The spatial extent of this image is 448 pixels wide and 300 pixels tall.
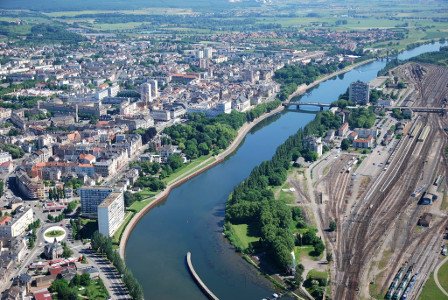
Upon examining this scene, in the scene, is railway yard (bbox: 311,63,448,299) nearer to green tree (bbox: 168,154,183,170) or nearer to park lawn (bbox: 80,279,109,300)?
green tree (bbox: 168,154,183,170)

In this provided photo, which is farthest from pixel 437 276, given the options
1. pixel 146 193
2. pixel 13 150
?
pixel 13 150

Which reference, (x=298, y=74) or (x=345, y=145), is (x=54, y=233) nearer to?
(x=345, y=145)

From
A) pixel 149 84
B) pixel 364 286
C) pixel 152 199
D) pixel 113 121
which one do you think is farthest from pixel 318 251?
pixel 149 84

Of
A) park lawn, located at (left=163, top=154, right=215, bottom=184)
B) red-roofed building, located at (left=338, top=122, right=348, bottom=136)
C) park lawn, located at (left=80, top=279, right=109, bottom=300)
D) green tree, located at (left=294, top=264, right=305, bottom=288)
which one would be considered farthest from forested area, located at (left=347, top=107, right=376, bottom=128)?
park lawn, located at (left=80, top=279, right=109, bottom=300)

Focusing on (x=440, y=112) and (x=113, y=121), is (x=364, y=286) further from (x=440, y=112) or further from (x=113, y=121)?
(x=440, y=112)

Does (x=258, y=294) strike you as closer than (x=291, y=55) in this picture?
Yes

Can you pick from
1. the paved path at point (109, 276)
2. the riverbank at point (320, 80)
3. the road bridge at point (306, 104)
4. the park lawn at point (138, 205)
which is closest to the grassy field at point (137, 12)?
the riverbank at point (320, 80)

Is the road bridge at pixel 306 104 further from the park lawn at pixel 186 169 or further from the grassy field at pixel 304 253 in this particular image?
the grassy field at pixel 304 253
